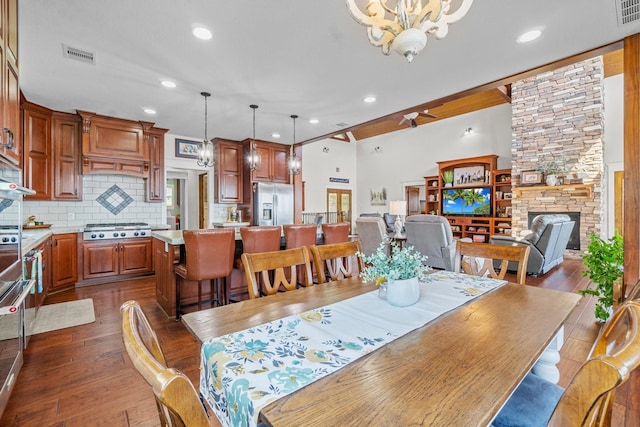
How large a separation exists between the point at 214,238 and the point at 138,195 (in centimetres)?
324

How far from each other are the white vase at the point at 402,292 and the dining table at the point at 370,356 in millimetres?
53

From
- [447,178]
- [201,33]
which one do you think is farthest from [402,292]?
[447,178]

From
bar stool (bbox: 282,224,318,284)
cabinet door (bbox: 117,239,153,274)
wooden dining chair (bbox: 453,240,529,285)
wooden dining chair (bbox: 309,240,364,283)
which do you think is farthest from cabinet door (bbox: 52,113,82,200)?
wooden dining chair (bbox: 453,240,529,285)

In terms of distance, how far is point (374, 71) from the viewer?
303cm

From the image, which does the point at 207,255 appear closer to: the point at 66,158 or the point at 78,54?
the point at 78,54

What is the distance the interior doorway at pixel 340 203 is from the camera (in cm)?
1116

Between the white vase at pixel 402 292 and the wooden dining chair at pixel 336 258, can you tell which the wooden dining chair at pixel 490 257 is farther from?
the white vase at pixel 402 292

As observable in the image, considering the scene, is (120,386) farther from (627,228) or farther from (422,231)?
(422,231)

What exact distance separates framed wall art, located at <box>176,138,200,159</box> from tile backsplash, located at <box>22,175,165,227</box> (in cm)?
91

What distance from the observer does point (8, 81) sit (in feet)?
6.16

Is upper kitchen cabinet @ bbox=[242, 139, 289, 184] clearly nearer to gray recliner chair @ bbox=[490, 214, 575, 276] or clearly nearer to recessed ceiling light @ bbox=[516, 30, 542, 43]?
gray recliner chair @ bbox=[490, 214, 575, 276]

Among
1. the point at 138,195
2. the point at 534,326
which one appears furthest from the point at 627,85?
the point at 138,195

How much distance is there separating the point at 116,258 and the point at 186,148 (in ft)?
7.70

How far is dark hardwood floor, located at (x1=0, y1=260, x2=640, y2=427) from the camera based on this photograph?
166 centimetres
